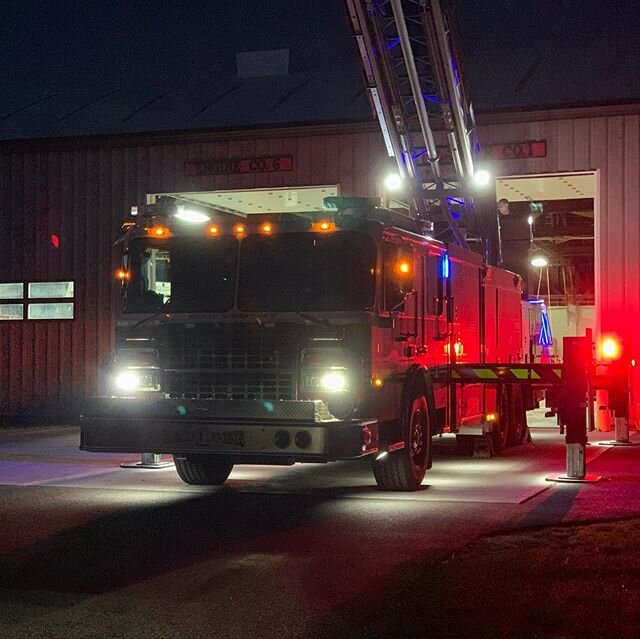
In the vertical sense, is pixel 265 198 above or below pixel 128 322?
above

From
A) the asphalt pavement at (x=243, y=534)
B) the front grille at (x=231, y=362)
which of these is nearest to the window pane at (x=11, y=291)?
the asphalt pavement at (x=243, y=534)

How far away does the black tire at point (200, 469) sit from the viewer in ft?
41.1

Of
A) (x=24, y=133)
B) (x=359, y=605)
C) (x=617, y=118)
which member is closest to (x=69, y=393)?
(x=24, y=133)

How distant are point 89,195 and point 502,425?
466 inches

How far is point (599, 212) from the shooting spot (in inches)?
832

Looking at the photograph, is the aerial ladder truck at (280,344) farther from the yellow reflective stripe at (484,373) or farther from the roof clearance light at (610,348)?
the roof clearance light at (610,348)

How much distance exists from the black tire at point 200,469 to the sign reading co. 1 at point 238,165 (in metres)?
11.5

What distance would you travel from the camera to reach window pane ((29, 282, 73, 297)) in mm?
24484

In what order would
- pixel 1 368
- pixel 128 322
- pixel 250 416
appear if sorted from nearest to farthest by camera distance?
pixel 250 416
pixel 128 322
pixel 1 368

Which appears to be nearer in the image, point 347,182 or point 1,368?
point 347,182

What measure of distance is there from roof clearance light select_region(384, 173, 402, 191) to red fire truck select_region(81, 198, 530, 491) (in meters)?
8.81

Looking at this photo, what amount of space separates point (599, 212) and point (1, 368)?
13.0 m

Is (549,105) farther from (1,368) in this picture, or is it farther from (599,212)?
(1,368)

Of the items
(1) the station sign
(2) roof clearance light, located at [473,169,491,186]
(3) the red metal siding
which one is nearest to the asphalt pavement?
(2) roof clearance light, located at [473,169,491,186]
